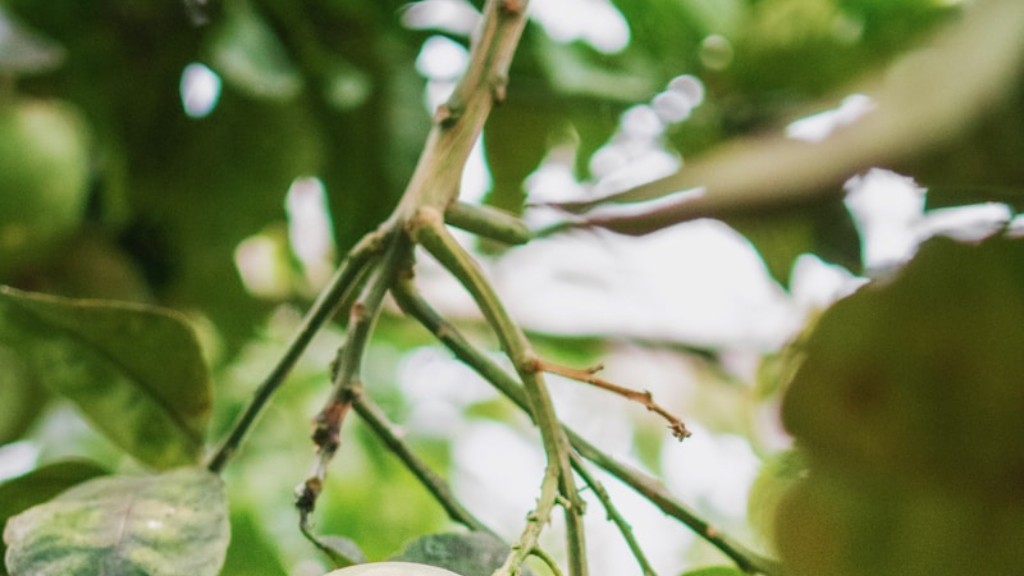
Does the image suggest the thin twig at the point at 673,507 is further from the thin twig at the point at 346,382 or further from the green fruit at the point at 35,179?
the green fruit at the point at 35,179

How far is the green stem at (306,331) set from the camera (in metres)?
0.45

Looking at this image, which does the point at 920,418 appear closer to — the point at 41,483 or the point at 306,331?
the point at 306,331

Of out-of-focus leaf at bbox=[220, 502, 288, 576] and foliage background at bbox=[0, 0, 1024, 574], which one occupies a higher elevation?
foliage background at bbox=[0, 0, 1024, 574]

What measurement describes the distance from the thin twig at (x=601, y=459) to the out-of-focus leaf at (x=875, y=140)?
164 mm

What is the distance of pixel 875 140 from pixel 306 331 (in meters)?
0.28

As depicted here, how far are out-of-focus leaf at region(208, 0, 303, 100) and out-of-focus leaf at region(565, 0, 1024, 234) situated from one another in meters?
0.53

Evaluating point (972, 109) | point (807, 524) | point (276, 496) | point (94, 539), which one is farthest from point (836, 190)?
point (276, 496)

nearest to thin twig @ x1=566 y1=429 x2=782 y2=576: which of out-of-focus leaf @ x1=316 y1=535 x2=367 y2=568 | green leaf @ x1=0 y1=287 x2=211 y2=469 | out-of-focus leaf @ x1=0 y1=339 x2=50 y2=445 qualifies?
out-of-focus leaf @ x1=316 y1=535 x2=367 y2=568

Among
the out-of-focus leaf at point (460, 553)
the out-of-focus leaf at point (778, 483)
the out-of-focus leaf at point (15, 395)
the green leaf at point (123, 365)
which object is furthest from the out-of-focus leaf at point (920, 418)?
the out-of-focus leaf at point (15, 395)

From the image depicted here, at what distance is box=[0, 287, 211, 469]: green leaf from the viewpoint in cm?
51

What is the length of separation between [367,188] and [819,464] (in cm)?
57

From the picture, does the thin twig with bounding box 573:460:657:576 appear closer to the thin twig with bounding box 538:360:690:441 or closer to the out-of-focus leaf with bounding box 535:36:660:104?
the thin twig with bounding box 538:360:690:441

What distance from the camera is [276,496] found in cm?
125

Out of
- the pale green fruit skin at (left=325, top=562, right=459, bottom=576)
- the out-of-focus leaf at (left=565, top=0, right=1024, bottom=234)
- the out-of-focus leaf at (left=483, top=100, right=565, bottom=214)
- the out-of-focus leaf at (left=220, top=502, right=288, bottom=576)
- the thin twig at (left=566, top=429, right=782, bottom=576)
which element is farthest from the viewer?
the out-of-focus leaf at (left=483, top=100, right=565, bottom=214)
